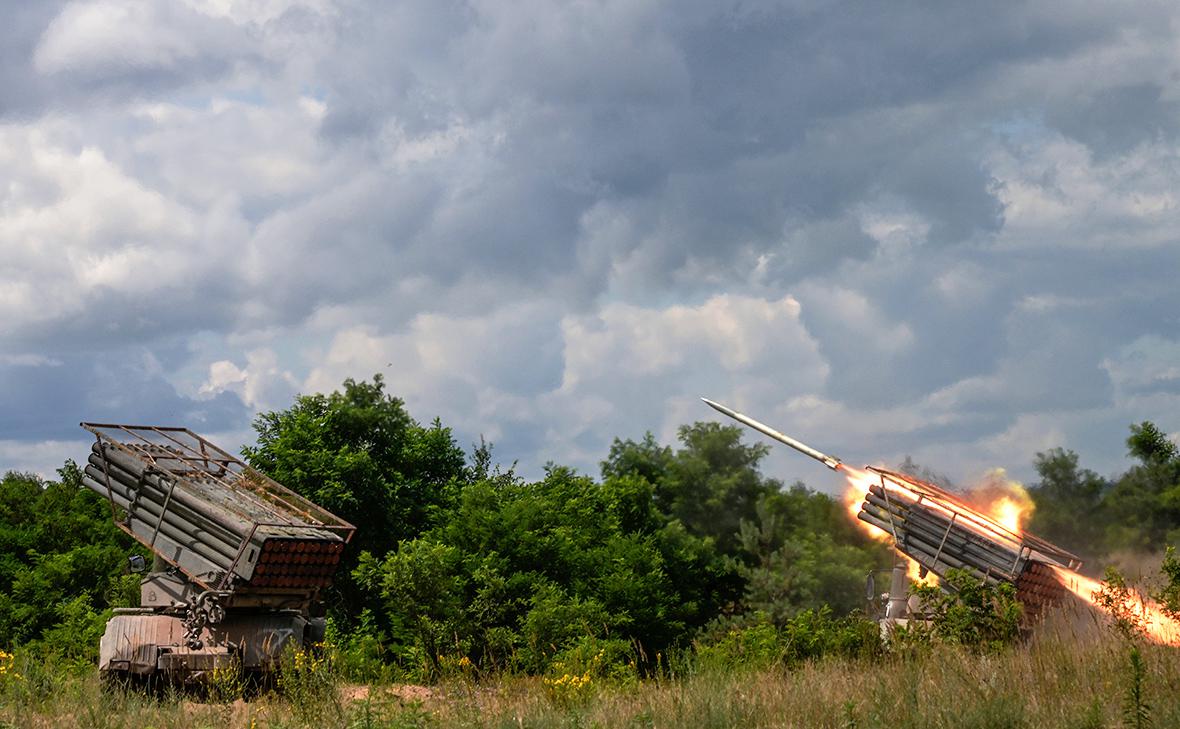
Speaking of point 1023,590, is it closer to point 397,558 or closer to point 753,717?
point 753,717

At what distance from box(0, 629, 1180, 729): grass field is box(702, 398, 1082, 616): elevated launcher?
906 centimetres

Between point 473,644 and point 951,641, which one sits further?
point 473,644

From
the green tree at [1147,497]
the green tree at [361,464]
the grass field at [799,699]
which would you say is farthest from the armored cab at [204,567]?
the green tree at [1147,497]

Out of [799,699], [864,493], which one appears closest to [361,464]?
[864,493]

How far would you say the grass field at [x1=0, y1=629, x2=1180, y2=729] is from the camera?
10.8m

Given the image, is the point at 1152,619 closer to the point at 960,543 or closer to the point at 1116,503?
the point at 960,543

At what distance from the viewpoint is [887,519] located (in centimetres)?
2561

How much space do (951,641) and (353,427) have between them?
33.8 meters

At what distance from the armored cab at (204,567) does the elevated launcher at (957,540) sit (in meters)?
10.2

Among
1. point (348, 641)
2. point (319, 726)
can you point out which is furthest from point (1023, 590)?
point (348, 641)

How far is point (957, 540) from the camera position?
968 inches

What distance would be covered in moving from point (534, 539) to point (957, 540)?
19.4 metres

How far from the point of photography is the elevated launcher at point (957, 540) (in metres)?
23.7

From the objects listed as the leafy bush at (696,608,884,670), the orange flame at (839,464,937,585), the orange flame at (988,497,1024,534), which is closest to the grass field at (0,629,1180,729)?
the leafy bush at (696,608,884,670)
